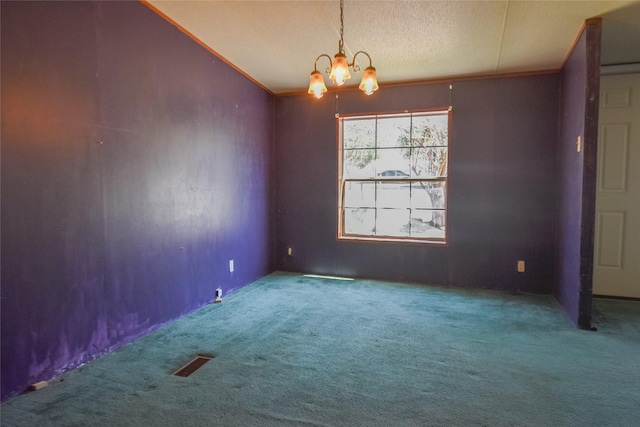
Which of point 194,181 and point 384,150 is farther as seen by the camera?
point 384,150

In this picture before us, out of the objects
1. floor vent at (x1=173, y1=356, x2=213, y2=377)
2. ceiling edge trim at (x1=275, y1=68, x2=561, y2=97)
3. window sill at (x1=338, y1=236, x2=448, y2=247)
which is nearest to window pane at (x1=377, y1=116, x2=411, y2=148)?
ceiling edge trim at (x1=275, y1=68, x2=561, y2=97)

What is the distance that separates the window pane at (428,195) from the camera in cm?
433

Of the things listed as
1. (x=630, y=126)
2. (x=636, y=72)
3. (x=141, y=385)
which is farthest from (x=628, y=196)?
(x=141, y=385)

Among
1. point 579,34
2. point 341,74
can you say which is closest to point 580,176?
point 579,34

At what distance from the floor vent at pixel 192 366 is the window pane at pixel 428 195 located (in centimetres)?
301

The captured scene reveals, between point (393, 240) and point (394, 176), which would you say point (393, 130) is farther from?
point (393, 240)

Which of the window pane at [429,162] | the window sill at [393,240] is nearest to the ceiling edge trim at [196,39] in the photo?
the window pane at [429,162]

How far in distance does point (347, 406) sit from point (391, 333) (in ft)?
3.48

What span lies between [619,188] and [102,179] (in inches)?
186

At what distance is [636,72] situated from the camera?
11.7ft

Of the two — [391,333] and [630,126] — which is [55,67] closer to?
[391,333]

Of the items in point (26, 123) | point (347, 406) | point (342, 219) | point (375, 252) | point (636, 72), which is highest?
point (636, 72)

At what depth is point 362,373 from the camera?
7.21 ft

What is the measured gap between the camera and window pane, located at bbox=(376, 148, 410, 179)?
4.45 metres
